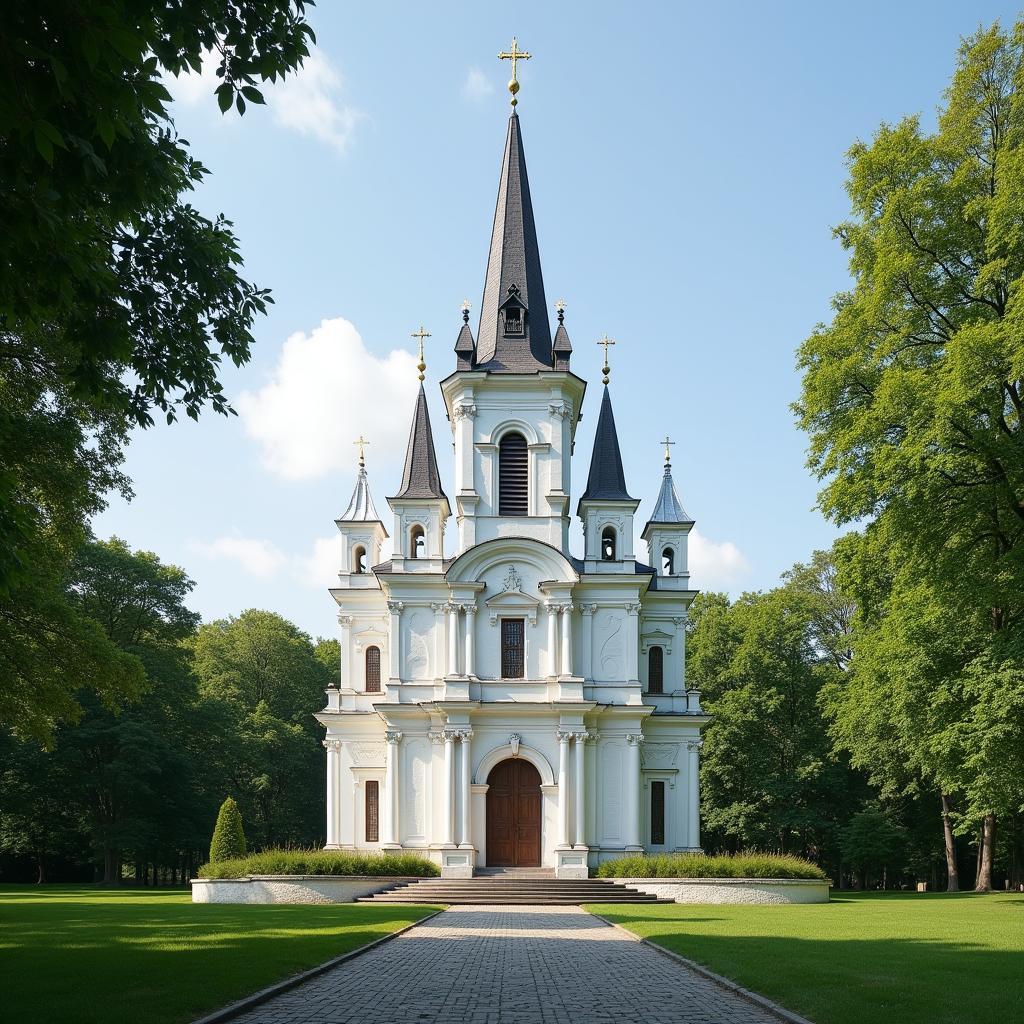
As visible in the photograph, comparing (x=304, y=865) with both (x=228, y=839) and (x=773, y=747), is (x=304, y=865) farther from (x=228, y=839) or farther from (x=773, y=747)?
(x=773, y=747)

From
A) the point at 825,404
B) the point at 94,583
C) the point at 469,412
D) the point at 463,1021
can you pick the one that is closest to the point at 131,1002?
the point at 463,1021

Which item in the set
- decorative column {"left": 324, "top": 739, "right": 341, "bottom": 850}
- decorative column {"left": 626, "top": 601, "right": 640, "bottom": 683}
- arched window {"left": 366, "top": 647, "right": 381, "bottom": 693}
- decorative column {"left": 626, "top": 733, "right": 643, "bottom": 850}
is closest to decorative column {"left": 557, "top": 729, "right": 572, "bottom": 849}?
decorative column {"left": 626, "top": 733, "right": 643, "bottom": 850}

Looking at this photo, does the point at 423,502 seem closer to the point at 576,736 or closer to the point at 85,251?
the point at 576,736

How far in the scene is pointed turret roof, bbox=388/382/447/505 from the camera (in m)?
40.4

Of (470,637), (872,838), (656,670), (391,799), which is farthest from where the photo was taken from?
(872,838)

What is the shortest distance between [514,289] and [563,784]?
17.8 metres

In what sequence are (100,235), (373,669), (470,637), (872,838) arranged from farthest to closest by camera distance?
(872,838) < (373,669) < (470,637) < (100,235)

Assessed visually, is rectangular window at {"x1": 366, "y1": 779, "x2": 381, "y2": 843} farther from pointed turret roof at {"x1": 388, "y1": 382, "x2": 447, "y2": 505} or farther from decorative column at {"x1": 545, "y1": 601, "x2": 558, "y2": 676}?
pointed turret roof at {"x1": 388, "y1": 382, "x2": 447, "y2": 505}

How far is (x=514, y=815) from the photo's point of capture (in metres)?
37.6

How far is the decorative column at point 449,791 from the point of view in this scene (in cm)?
3631

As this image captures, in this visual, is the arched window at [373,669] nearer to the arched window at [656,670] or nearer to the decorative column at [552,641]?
the decorative column at [552,641]

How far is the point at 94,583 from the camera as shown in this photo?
163 ft

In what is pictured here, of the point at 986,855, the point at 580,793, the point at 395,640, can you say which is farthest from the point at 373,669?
the point at 986,855

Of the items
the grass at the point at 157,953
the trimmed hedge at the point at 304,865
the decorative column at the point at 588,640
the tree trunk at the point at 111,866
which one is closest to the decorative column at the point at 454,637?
the decorative column at the point at 588,640
